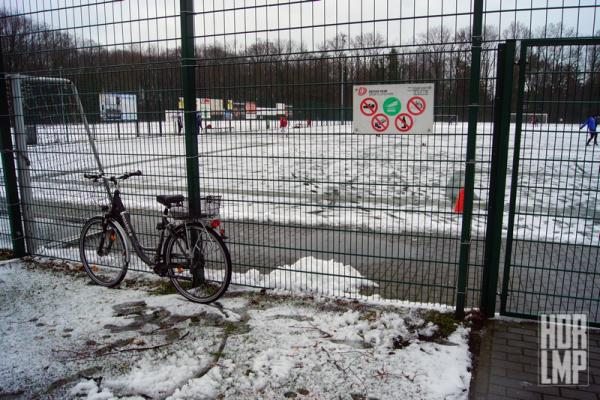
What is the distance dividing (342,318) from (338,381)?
95 centimetres

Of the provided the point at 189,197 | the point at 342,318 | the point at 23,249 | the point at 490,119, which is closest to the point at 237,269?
the point at 189,197

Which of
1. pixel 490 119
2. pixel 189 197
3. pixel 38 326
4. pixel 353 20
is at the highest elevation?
pixel 353 20

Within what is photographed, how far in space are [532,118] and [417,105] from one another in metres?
0.93

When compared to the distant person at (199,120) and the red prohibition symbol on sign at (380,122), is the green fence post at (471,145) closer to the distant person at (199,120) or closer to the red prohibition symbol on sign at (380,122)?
the red prohibition symbol on sign at (380,122)

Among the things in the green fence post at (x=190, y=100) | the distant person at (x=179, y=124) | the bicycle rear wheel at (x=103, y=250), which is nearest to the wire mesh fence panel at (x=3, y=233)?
the bicycle rear wheel at (x=103, y=250)

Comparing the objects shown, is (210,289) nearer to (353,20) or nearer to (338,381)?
(338,381)

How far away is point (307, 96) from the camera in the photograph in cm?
455

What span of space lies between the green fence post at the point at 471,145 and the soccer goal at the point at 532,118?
1.07ft

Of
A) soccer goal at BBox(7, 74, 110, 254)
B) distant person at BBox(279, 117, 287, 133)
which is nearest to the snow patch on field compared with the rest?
distant person at BBox(279, 117, 287, 133)

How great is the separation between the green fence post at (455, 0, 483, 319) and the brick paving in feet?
1.40

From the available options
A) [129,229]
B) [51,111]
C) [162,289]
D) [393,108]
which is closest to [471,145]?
[393,108]

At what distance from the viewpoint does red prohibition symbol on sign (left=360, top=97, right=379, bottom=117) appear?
423 cm

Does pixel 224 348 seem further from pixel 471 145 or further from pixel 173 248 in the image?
pixel 471 145

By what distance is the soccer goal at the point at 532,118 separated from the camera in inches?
154
